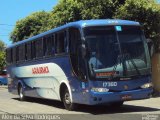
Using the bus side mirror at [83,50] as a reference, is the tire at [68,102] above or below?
below

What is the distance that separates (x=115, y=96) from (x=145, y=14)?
9574 millimetres

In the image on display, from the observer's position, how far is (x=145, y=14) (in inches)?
902

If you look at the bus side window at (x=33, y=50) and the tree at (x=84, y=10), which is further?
the tree at (x=84, y=10)

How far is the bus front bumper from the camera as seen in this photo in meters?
14.2

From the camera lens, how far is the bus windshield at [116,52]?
14.3 meters

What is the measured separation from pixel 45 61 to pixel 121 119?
20.4 ft

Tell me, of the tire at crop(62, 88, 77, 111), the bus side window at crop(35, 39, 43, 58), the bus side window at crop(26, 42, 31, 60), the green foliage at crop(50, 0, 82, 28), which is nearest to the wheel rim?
the tire at crop(62, 88, 77, 111)

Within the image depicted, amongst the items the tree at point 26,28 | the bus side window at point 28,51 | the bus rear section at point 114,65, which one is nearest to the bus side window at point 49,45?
the bus side window at point 28,51

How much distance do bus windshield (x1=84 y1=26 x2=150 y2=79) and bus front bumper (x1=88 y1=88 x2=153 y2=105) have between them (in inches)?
22.2

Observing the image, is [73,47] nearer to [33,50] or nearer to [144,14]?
[33,50]

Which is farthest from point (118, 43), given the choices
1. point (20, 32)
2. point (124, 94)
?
point (20, 32)

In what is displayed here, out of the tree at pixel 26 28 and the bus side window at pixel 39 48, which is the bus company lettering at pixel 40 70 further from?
the tree at pixel 26 28

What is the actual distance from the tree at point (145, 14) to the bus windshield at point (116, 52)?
757cm

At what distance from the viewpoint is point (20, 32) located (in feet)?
127
